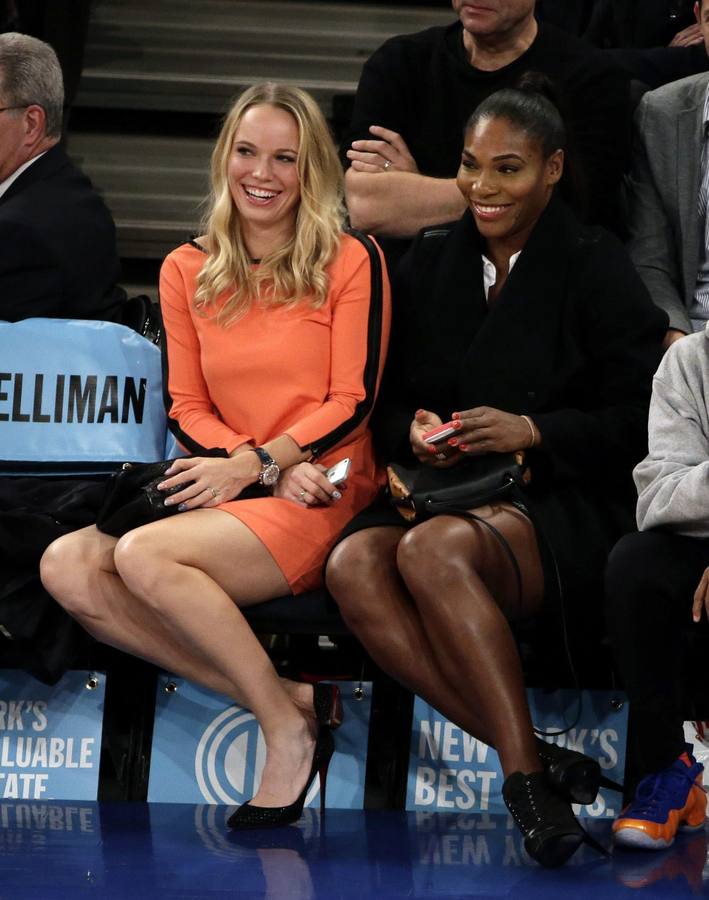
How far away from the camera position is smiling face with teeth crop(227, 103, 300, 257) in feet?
11.4

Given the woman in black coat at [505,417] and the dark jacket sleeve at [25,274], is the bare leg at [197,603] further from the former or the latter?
the dark jacket sleeve at [25,274]

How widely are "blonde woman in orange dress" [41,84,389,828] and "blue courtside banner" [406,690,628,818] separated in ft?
0.86

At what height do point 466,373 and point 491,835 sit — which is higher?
point 466,373

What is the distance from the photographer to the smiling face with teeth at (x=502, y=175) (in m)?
3.31

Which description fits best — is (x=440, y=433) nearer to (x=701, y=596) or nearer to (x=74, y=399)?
(x=701, y=596)

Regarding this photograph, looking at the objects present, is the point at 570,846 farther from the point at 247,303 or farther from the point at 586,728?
the point at 247,303

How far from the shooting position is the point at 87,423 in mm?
3596

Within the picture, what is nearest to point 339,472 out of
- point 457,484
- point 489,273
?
point 457,484

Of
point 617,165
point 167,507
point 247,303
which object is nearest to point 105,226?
point 247,303

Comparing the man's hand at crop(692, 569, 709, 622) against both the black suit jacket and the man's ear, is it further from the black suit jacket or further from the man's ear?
the man's ear

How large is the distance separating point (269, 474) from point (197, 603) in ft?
1.18

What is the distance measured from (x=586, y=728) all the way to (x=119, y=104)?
10.3 feet

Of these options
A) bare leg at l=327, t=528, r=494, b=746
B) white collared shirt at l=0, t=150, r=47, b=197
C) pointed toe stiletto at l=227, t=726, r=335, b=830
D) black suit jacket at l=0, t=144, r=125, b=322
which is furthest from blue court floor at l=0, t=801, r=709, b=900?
white collared shirt at l=0, t=150, r=47, b=197

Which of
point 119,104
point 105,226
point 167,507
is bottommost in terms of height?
point 167,507
